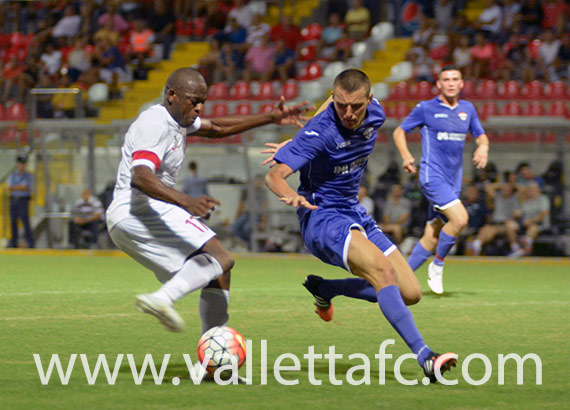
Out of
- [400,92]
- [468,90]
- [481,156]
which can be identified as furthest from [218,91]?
[481,156]

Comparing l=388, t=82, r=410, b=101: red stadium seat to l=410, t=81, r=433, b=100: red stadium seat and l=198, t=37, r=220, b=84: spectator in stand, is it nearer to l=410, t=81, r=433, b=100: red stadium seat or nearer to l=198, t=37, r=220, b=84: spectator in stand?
l=410, t=81, r=433, b=100: red stadium seat

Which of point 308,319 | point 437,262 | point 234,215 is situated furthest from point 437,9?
point 308,319

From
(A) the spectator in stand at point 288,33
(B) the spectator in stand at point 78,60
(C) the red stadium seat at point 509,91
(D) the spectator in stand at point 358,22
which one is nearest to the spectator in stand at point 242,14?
(A) the spectator in stand at point 288,33

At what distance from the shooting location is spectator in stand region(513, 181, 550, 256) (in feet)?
50.8

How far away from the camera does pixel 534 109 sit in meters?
17.2

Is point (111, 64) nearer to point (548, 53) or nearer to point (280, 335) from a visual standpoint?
point (548, 53)

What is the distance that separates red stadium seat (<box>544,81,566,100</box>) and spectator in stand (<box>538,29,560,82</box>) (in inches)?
18.9

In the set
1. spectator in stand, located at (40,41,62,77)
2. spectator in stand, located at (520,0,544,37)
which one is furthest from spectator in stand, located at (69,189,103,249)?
spectator in stand, located at (520,0,544,37)

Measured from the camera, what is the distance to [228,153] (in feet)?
56.1

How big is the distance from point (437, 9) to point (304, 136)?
50.7ft

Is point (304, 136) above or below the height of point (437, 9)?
below

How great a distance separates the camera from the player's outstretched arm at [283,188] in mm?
5738

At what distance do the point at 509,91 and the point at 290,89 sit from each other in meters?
4.86

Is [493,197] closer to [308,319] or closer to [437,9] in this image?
[437,9]
